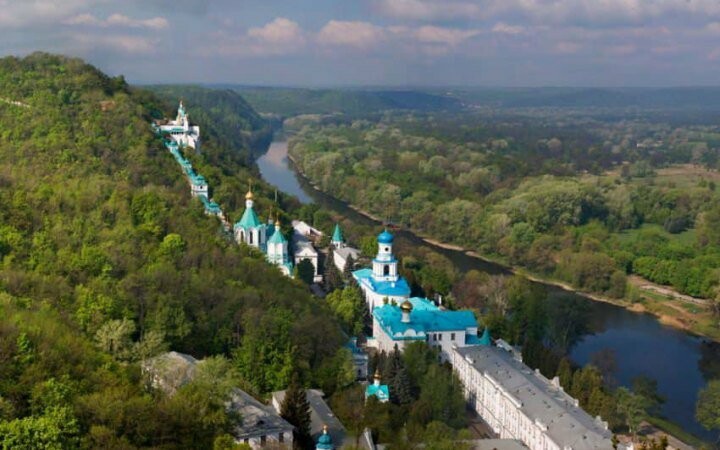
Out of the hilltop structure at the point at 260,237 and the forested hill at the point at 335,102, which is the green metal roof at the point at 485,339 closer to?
Result: the hilltop structure at the point at 260,237

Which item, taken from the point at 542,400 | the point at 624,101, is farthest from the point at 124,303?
the point at 624,101

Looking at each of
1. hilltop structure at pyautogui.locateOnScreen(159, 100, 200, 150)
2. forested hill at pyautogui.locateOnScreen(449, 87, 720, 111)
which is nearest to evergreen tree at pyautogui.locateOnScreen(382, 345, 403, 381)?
hilltop structure at pyautogui.locateOnScreen(159, 100, 200, 150)

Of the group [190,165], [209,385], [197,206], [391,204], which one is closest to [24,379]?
[209,385]

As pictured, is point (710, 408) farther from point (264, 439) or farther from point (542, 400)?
point (264, 439)

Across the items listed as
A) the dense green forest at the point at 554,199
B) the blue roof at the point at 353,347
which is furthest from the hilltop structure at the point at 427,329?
the dense green forest at the point at 554,199

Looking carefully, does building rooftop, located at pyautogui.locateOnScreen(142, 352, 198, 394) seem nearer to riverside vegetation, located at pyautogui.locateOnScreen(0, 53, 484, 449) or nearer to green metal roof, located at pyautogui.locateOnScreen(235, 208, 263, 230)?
riverside vegetation, located at pyautogui.locateOnScreen(0, 53, 484, 449)

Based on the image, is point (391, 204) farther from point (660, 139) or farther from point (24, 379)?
point (660, 139)
